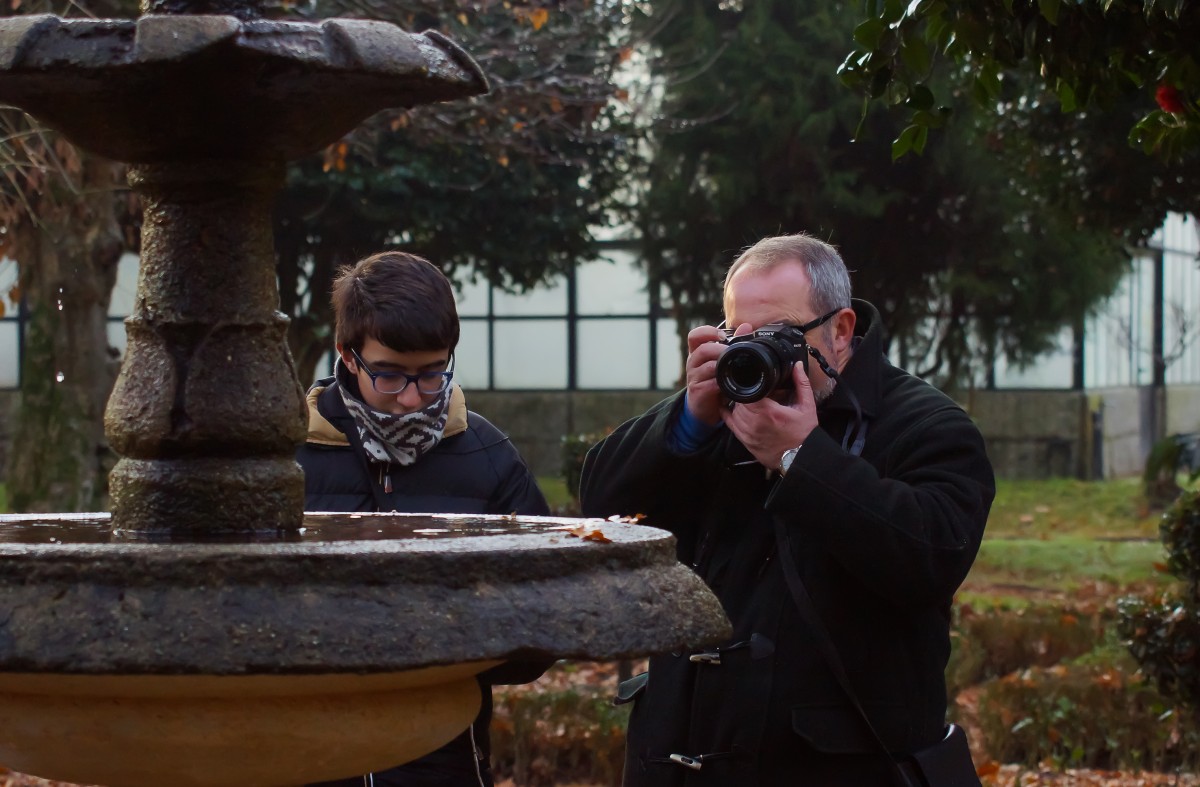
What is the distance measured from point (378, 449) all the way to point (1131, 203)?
257 inches

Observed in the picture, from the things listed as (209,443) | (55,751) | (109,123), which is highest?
(109,123)

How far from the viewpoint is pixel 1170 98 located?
389cm

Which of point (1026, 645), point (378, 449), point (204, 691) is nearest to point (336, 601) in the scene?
point (204, 691)

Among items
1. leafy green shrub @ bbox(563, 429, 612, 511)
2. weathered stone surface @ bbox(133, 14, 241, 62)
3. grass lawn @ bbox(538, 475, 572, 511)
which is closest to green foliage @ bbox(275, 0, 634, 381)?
leafy green shrub @ bbox(563, 429, 612, 511)

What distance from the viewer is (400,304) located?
133 inches

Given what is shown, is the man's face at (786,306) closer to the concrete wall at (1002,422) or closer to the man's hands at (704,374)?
the man's hands at (704,374)

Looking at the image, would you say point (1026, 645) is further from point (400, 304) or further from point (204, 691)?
point (204, 691)

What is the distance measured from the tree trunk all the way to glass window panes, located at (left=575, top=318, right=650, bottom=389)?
472 inches

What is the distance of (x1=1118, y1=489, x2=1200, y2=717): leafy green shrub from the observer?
20.3ft

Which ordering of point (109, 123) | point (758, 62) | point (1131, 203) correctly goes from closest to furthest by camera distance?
point (109, 123)
point (1131, 203)
point (758, 62)

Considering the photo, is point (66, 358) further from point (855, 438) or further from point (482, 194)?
point (855, 438)

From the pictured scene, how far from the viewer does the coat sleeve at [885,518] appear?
2953 mm

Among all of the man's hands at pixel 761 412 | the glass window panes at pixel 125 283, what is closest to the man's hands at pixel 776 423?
the man's hands at pixel 761 412

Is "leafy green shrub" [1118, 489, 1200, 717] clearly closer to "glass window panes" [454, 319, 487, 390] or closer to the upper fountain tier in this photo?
the upper fountain tier
